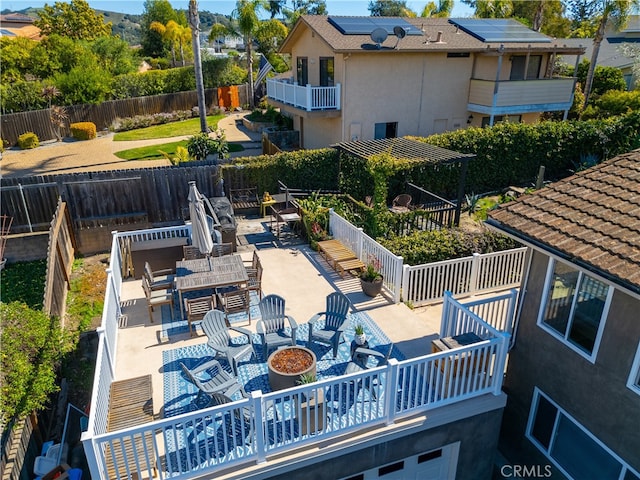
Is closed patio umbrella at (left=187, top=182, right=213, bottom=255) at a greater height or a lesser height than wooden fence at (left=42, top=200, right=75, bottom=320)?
greater

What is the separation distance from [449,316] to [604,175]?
3454 millimetres

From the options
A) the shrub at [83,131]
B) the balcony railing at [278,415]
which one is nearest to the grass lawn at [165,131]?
the shrub at [83,131]

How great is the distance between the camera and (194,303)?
9.28m

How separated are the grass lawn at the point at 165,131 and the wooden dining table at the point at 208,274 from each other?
2476 cm

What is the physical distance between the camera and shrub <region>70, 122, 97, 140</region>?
3219cm

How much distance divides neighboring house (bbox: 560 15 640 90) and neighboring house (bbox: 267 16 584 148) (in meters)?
10.1

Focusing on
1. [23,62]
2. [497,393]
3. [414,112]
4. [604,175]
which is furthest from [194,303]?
[23,62]

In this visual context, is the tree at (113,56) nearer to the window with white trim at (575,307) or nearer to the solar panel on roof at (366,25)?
the solar panel on roof at (366,25)

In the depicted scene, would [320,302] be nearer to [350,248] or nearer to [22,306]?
[350,248]

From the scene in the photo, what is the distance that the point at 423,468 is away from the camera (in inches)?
298

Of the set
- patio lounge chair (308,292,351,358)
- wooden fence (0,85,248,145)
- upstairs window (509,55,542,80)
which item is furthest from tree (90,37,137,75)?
patio lounge chair (308,292,351,358)

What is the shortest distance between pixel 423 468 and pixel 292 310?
13.5 feet

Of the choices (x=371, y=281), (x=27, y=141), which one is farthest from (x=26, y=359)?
(x=27, y=141)

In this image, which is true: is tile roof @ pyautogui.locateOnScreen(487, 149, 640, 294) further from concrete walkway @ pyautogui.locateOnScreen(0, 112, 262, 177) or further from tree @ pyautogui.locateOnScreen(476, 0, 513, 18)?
tree @ pyautogui.locateOnScreen(476, 0, 513, 18)
